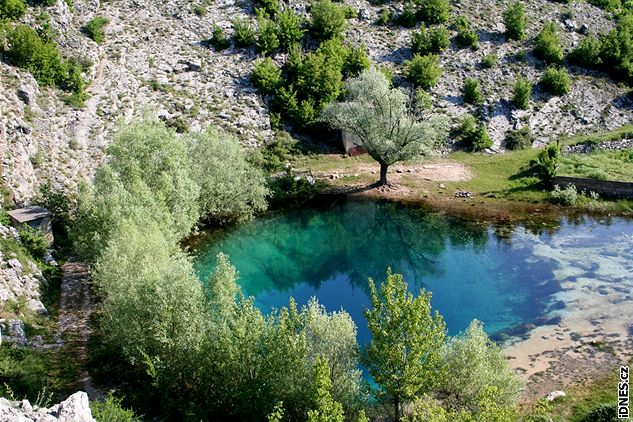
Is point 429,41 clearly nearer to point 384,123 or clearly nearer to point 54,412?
point 384,123

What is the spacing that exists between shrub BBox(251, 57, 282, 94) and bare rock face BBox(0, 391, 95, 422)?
47.6 metres

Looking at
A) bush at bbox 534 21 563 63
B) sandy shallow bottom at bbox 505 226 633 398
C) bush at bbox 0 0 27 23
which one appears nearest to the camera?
sandy shallow bottom at bbox 505 226 633 398

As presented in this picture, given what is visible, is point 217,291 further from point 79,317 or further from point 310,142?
point 310,142

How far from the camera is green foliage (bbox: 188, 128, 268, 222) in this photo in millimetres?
44938

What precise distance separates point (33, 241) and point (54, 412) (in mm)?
21224

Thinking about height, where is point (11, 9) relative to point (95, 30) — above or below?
above

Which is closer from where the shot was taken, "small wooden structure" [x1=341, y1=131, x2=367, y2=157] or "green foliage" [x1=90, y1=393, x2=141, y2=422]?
"green foliage" [x1=90, y1=393, x2=141, y2=422]

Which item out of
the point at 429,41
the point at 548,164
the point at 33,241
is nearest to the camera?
the point at 33,241

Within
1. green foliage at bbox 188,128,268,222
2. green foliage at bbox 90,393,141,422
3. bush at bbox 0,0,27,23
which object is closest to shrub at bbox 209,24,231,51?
bush at bbox 0,0,27,23

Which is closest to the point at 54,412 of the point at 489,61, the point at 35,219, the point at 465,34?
the point at 35,219

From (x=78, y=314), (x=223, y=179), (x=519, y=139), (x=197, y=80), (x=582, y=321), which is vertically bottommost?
(x=78, y=314)

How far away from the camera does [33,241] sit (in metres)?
35.1

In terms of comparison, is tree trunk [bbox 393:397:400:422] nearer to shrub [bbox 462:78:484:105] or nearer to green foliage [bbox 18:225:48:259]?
green foliage [bbox 18:225:48:259]

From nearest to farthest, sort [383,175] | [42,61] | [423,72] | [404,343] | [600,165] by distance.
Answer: [404,343]
[42,61]
[383,175]
[600,165]
[423,72]
